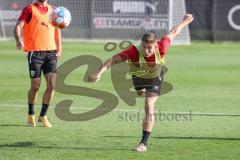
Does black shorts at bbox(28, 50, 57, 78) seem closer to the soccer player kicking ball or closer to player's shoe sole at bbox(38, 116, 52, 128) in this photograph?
the soccer player kicking ball

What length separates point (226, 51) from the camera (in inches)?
1244

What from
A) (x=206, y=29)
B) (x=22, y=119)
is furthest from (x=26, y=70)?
(x=206, y=29)

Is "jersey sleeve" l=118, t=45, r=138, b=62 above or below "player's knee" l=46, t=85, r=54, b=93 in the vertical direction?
above

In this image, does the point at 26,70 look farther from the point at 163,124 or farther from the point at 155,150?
the point at 155,150

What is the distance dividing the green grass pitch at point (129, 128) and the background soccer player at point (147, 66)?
18.8 inches

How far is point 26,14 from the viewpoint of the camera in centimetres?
1280

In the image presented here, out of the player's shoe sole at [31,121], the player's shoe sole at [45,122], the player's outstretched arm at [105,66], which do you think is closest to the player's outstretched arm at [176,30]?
the player's outstretched arm at [105,66]

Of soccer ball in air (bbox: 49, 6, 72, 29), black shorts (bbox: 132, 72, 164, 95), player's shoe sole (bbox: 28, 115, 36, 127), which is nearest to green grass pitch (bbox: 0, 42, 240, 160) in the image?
player's shoe sole (bbox: 28, 115, 36, 127)

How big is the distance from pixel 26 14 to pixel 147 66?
3063 mm

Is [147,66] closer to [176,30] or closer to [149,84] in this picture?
[149,84]

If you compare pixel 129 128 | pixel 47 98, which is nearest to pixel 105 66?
pixel 129 128

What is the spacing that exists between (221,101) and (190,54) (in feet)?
45.3

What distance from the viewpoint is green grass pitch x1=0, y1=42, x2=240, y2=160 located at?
1016 centimetres

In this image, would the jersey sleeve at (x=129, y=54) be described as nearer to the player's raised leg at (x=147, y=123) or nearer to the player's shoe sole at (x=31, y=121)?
the player's raised leg at (x=147, y=123)
